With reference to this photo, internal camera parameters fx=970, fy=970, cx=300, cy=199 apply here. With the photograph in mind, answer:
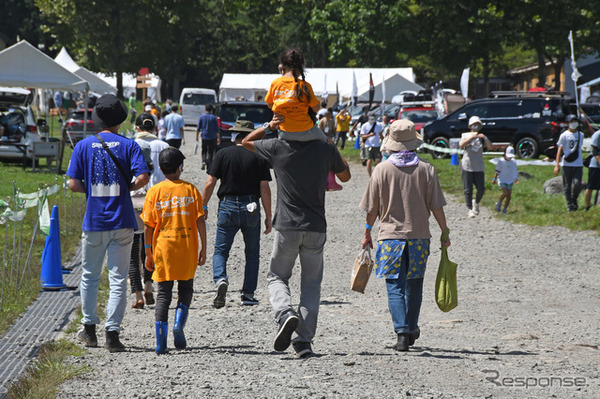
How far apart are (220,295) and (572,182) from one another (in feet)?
31.8

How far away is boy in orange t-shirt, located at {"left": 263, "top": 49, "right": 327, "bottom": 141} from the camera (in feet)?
21.6

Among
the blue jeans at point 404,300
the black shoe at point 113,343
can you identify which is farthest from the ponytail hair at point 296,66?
the black shoe at point 113,343

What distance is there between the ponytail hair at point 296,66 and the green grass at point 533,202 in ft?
31.3

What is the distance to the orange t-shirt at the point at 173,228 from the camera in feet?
22.9

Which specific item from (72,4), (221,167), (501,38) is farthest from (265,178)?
(72,4)

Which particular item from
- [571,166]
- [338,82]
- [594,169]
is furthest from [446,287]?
[338,82]

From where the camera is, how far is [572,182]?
1678 cm

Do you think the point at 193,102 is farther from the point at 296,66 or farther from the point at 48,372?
the point at 48,372

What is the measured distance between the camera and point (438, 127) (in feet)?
98.2

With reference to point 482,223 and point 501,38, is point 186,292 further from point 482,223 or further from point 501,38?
point 501,38

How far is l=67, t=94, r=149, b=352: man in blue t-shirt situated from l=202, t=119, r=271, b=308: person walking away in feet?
6.61

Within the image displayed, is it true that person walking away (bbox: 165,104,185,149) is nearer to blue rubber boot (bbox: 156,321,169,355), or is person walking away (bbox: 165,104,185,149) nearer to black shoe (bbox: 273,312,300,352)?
blue rubber boot (bbox: 156,321,169,355)

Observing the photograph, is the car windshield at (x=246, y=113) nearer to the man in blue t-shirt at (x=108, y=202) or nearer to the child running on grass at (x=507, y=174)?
the child running on grass at (x=507, y=174)

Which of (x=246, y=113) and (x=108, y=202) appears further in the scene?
(x=246, y=113)
